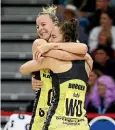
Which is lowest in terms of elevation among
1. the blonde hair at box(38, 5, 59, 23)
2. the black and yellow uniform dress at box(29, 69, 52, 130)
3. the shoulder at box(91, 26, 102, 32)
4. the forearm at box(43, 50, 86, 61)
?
the black and yellow uniform dress at box(29, 69, 52, 130)

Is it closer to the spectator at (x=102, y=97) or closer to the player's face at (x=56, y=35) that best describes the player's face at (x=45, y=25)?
the player's face at (x=56, y=35)

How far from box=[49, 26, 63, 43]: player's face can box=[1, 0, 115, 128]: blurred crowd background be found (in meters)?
3.28

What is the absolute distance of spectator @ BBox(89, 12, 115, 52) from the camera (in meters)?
9.47

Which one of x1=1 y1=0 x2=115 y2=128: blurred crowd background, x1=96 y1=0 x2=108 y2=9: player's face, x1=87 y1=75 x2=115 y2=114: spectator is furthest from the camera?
x1=96 y1=0 x2=108 y2=9: player's face

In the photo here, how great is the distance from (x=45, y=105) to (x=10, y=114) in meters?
2.71

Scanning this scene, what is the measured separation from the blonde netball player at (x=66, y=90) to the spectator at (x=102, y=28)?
460 centimetres

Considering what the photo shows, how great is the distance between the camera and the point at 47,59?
189 inches

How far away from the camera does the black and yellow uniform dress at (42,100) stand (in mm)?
4887

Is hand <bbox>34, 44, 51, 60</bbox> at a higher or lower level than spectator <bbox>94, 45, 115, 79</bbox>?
higher

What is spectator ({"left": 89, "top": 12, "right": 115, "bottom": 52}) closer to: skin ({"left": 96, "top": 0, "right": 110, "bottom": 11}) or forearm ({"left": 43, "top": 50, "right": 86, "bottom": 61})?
skin ({"left": 96, "top": 0, "right": 110, "bottom": 11})

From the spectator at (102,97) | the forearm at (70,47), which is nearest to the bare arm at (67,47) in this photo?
the forearm at (70,47)

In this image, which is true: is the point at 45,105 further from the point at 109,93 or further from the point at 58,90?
the point at 109,93

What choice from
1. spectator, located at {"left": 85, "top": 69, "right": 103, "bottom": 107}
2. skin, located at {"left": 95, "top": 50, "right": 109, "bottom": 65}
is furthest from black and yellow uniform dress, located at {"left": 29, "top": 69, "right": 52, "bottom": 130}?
skin, located at {"left": 95, "top": 50, "right": 109, "bottom": 65}

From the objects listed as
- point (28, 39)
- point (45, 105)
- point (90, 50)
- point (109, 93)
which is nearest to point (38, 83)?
point (45, 105)
